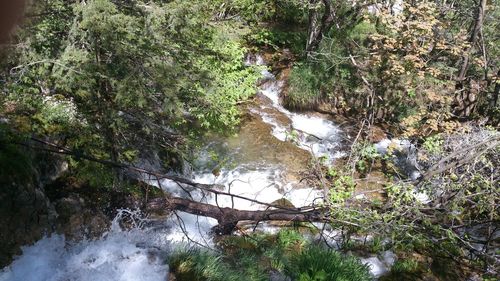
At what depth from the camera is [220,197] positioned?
812cm

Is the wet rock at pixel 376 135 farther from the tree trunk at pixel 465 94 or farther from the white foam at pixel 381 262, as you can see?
the white foam at pixel 381 262

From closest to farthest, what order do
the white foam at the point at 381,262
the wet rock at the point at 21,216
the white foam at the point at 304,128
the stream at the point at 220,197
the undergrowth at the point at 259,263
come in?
the wet rock at the point at 21,216 < the stream at the point at 220,197 < the undergrowth at the point at 259,263 < the white foam at the point at 381,262 < the white foam at the point at 304,128

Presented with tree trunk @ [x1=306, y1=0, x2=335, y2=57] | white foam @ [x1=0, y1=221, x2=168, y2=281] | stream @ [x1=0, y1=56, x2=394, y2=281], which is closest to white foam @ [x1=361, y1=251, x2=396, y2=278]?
stream @ [x1=0, y1=56, x2=394, y2=281]

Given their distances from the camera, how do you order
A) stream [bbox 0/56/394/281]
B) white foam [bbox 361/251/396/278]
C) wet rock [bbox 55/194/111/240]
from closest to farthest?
stream [bbox 0/56/394/281] < wet rock [bbox 55/194/111/240] < white foam [bbox 361/251/396/278]

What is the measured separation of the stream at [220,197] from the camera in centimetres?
550

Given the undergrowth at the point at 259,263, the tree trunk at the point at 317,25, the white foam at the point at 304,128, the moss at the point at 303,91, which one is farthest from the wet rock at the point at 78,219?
the tree trunk at the point at 317,25

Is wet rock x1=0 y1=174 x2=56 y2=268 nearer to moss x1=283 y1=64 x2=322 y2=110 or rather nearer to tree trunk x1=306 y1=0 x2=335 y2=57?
moss x1=283 y1=64 x2=322 y2=110

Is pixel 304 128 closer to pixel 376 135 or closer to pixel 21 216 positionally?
pixel 376 135

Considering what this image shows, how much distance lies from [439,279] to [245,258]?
3445mm

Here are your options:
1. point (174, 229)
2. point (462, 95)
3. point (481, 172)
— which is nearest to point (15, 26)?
point (174, 229)

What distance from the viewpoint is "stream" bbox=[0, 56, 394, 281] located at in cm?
550

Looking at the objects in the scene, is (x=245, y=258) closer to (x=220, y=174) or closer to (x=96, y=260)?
(x=96, y=260)

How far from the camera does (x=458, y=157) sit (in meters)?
7.40

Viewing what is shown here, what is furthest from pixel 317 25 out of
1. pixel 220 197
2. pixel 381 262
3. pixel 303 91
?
pixel 381 262
